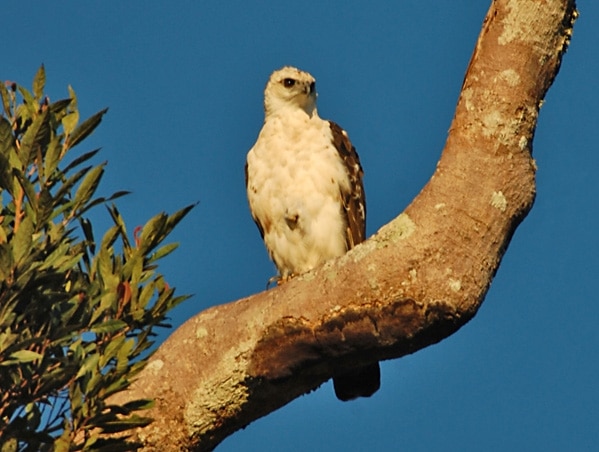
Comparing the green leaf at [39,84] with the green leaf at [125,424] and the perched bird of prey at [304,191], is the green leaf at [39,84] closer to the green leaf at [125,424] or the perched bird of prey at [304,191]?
the green leaf at [125,424]

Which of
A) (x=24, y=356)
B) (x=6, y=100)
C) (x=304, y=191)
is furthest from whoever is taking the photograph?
(x=304, y=191)

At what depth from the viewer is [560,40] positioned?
180 inches

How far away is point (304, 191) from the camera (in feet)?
22.4

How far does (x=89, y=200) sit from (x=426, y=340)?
130 cm

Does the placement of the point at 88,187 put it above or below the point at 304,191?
below

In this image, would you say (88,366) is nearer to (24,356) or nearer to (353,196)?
(24,356)

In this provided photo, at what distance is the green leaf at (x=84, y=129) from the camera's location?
4.29m

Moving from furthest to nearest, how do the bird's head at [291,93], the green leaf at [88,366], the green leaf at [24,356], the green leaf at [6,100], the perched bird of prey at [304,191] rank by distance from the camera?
the bird's head at [291,93] < the perched bird of prey at [304,191] < the green leaf at [6,100] < the green leaf at [88,366] < the green leaf at [24,356]

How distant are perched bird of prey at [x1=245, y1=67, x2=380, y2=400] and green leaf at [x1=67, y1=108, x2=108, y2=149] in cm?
258

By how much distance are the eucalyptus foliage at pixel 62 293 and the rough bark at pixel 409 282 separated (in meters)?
0.35

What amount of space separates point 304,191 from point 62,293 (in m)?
2.99

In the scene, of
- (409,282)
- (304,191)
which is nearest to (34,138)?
(409,282)

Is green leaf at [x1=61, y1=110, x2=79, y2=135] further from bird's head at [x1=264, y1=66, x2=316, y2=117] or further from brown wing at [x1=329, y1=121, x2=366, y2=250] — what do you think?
bird's head at [x1=264, y1=66, x2=316, y2=117]

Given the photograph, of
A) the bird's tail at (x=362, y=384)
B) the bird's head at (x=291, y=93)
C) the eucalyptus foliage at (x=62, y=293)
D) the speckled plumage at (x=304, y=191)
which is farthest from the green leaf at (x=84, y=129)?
the bird's head at (x=291, y=93)
